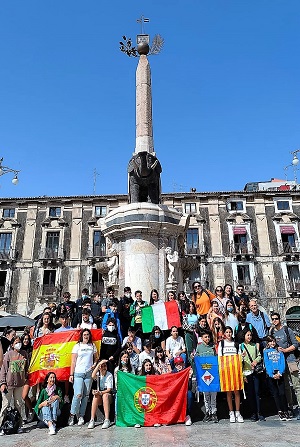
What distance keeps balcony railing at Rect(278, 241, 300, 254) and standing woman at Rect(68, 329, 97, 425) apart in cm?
3145

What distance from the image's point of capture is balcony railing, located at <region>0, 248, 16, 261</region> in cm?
3572

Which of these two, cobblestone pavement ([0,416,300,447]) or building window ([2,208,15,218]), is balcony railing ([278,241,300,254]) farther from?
cobblestone pavement ([0,416,300,447])

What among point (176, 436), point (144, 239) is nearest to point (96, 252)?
point (144, 239)

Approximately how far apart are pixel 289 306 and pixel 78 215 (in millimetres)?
20187


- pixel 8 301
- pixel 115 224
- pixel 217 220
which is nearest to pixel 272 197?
pixel 217 220

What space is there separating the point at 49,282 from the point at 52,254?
248 cm

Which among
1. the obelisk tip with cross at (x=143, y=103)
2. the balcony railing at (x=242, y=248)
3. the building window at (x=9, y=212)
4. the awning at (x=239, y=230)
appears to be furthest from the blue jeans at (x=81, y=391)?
the building window at (x=9, y=212)

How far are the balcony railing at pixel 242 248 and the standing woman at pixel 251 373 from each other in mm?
29521

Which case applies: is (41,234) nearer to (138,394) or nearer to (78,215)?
(78,215)

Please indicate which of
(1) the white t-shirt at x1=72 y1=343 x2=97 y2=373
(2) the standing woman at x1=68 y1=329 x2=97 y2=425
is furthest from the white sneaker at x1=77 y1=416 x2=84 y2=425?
(1) the white t-shirt at x1=72 y1=343 x2=97 y2=373

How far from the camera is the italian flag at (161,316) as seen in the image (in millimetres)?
8102

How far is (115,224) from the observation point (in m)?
10.9

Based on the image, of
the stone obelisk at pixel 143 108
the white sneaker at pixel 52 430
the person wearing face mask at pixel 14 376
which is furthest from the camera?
the stone obelisk at pixel 143 108

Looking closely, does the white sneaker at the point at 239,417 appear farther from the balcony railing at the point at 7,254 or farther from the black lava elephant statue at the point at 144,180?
the balcony railing at the point at 7,254
